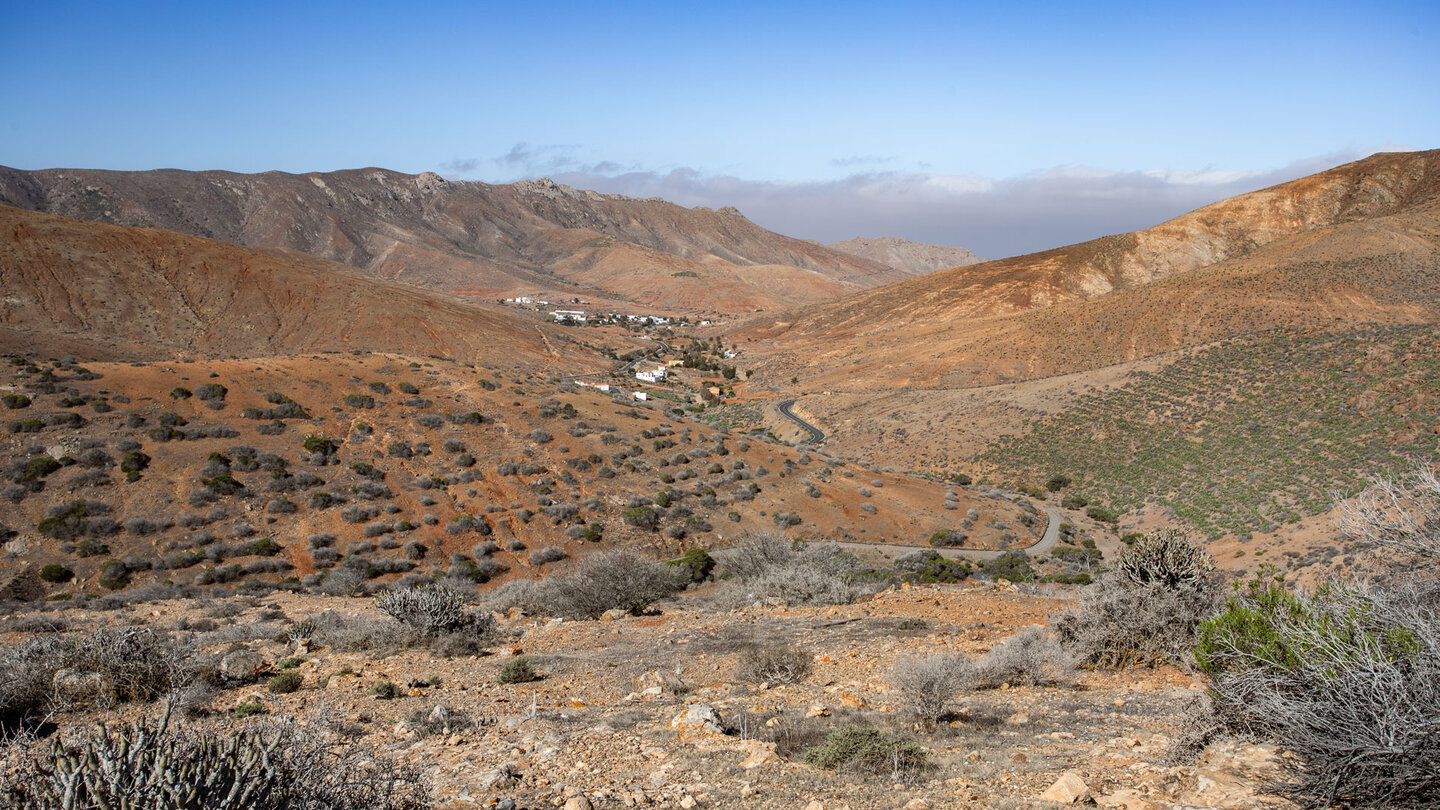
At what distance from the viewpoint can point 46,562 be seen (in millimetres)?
21172

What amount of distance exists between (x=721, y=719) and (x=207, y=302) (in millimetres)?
83774

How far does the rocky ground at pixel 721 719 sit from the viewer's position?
6215 mm

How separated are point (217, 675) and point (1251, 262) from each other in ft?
287

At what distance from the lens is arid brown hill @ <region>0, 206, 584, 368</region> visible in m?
65.9

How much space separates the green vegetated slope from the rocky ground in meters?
25.2

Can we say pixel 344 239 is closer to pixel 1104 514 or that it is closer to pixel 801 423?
pixel 801 423

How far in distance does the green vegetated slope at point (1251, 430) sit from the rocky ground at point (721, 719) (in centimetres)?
2522

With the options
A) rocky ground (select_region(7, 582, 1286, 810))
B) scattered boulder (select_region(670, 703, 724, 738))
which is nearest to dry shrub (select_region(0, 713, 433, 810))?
rocky ground (select_region(7, 582, 1286, 810))

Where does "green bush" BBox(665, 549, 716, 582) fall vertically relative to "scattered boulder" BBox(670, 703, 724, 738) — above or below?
below

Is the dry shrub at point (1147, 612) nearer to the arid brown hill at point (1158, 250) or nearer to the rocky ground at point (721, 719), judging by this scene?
the rocky ground at point (721, 719)

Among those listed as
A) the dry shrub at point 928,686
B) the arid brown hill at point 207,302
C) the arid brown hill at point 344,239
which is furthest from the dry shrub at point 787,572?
the arid brown hill at point 344,239

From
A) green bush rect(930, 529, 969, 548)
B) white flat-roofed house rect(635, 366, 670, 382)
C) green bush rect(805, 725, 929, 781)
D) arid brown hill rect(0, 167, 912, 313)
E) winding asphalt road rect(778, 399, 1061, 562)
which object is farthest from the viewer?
arid brown hill rect(0, 167, 912, 313)

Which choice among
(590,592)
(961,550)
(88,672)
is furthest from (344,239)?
(88,672)

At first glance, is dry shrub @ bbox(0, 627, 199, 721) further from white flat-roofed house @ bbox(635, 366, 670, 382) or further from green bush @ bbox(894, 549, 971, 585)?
white flat-roofed house @ bbox(635, 366, 670, 382)
